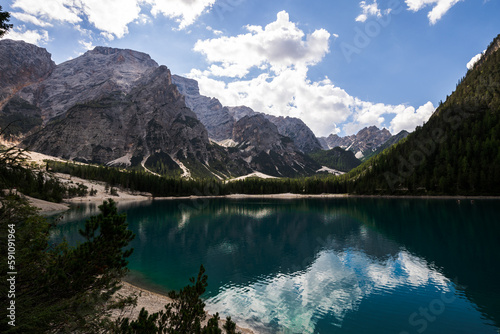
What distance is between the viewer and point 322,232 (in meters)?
62.3

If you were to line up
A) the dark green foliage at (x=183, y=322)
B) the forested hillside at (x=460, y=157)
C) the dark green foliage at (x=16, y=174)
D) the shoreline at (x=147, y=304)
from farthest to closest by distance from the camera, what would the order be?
the forested hillside at (x=460, y=157) → the shoreline at (x=147, y=304) → the dark green foliage at (x=183, y=322) → the dark green foliage at (x=16, y=174)

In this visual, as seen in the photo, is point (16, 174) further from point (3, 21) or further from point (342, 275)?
point (342, 275)

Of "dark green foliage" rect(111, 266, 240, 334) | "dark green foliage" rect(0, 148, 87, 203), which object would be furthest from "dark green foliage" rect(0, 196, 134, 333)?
"dark green foliage" rect(111, 266, 240, 334)

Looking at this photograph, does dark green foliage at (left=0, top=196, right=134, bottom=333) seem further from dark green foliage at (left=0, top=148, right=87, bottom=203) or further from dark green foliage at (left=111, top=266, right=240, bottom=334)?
dark green foliage at (left=111, top=266, right=240, bottom=334)

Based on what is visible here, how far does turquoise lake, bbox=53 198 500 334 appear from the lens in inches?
860

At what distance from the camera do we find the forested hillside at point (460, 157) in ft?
476

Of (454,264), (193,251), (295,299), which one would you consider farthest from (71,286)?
(454,264)

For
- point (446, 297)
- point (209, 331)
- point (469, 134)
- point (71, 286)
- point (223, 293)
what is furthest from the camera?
point (469, 134)

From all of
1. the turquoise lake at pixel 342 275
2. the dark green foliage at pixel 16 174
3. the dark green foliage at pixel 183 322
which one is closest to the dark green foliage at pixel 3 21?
the dark green foliage at pixel 16 174

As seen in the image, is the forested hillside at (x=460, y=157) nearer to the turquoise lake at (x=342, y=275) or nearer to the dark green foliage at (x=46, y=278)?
the turquoise lake at (x=342, y=275)

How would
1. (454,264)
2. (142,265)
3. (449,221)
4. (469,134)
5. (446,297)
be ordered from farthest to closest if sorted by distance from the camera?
(469,134), (449,221), (142,265), (454,264), (446,297)

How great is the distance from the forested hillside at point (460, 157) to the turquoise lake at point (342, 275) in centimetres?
11225

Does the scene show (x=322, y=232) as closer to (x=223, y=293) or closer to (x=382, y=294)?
(x=382, y=294)

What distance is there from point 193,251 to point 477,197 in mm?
171059
